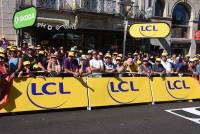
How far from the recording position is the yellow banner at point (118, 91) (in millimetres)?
10697

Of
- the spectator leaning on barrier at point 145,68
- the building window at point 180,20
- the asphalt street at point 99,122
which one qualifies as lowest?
the asphalt street at point 99,122

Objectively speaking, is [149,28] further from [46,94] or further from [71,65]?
[46,94]

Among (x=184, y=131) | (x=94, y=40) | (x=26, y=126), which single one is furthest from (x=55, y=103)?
(x=94, y=40)

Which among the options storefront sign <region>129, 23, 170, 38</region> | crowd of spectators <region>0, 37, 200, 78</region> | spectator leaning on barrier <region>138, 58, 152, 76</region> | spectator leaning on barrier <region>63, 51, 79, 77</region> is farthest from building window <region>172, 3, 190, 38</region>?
spectator leaning on barrier <region>63, 51, 79, 77</region>

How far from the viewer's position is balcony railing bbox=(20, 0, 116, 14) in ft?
70.4

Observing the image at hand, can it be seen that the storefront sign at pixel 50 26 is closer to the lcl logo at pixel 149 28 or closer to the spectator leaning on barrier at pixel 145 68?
the lcl logo at pixel 149 28

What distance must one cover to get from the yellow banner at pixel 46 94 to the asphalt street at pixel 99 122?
20cm

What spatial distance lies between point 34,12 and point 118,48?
14.6 meters

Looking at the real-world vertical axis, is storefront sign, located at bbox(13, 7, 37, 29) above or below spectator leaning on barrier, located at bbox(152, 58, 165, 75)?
above

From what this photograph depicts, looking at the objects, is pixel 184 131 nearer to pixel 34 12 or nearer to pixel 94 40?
pixel 34 12

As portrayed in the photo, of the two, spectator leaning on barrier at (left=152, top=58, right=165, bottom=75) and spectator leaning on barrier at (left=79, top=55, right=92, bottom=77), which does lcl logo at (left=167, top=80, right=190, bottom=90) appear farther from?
spectator leaning on barrier at (left=79, top=55, right=92, bottom=77)

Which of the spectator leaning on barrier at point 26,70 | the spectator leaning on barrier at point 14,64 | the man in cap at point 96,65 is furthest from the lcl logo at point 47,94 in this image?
the man in cap at point 96,65

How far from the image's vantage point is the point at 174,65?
15195 millimetres

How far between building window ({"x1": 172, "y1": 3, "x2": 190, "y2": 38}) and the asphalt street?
1990 centimetres
